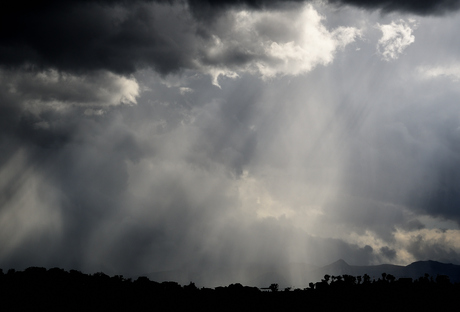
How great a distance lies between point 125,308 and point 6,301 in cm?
Result: 5522

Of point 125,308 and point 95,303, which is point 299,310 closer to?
point 125,308

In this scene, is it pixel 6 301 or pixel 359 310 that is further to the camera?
pixel 359 310

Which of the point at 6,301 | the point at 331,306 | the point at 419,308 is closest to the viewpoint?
the point at 6,301

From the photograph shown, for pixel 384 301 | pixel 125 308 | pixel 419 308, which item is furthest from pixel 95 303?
pixel 419 308

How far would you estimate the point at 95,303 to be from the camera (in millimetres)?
188500

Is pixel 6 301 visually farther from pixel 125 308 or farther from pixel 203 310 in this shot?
pixel 203 310

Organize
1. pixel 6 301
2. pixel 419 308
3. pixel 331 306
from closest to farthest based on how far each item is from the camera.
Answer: pixel 6 301 < pixel 419 308 < pixel 331 306

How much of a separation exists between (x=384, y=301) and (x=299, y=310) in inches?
1820

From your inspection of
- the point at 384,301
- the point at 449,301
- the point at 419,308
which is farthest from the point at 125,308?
the point at 449,301

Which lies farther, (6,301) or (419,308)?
(419,308)

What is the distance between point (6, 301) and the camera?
6713 inches

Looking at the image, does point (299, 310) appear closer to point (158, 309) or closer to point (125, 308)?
point (158, 309)

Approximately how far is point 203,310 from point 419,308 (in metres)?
113

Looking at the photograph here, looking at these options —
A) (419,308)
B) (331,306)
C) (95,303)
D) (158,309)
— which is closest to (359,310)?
(331,306)
